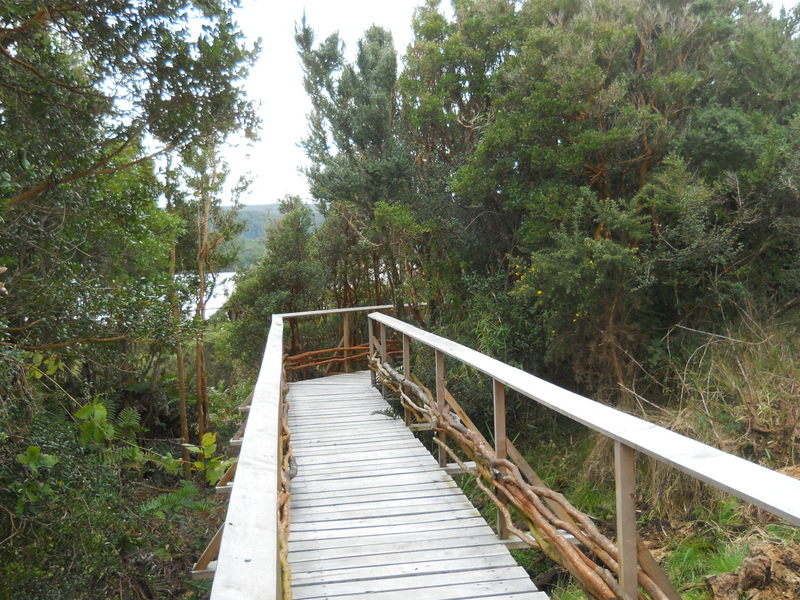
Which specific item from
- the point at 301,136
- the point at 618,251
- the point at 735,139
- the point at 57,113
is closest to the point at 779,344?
the point at 618,251

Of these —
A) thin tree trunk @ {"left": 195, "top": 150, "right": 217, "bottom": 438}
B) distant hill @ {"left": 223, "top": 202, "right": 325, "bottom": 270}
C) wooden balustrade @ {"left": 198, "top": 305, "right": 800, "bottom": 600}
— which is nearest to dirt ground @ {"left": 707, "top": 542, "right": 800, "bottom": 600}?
wooden balustrade @ {"left": 198, "top": 305, "right": 800, "bottom": 600}

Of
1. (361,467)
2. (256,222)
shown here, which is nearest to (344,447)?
(361,467)

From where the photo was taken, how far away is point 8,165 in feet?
15.6

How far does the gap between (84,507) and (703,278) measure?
6.25 m

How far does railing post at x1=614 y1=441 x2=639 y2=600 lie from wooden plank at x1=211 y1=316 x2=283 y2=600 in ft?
3.30

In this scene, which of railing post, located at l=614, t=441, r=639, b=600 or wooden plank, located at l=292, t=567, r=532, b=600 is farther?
wooden plank, located at l=292, t=567, r=532, b=600

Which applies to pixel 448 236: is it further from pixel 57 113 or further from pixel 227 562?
pixel 227 562

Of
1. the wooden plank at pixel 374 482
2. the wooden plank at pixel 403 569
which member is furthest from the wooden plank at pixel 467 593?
the wooden plank at pixel 374 482

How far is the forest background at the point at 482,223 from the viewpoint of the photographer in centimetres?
482

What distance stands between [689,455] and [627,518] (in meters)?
0.37

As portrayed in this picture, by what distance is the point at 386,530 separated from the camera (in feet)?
10.1

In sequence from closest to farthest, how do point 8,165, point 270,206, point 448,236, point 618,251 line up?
1. point 8,165
2. point 618,251
3. point 448,236
4. point 270,206

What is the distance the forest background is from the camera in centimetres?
482

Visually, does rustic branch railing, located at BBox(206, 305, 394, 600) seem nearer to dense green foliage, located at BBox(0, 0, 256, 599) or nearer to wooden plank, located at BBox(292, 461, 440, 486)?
wooden plank, located at BBox(292, 461, 440, 486)
